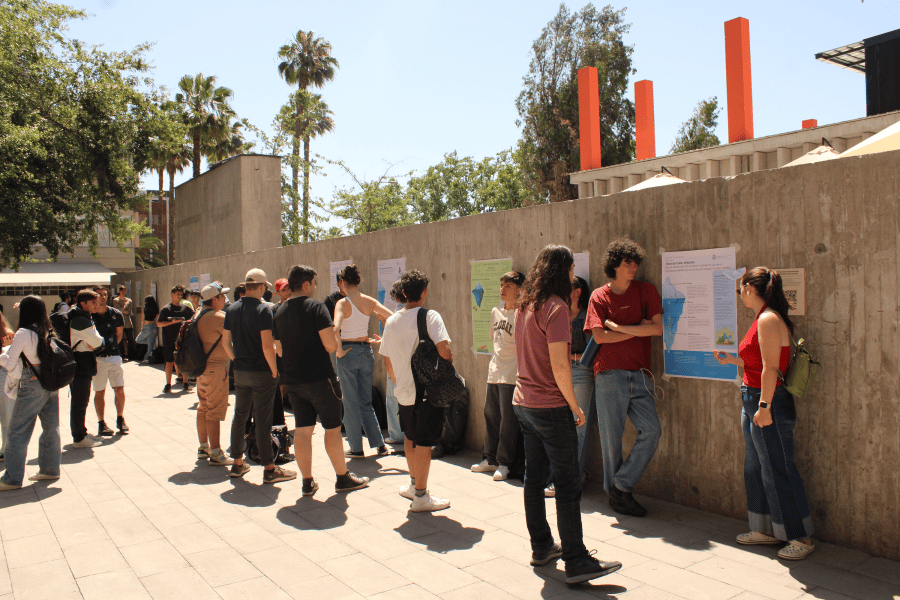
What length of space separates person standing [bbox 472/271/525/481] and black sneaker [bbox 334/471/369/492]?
1111 mm

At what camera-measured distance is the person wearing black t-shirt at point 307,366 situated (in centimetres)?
543

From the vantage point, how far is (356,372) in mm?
6957

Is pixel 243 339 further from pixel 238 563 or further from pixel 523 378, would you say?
pixel 523 378

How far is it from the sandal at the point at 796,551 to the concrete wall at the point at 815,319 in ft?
1.10

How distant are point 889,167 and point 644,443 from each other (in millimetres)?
2372

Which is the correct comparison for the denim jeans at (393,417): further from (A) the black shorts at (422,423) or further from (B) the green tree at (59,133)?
(B) the green tree at (59,133)

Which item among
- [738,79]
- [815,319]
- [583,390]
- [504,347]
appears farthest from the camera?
[738,79]

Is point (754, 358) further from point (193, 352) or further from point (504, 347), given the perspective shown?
point (193, 352)

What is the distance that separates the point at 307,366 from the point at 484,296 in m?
2.07

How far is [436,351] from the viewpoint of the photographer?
493 centimetres

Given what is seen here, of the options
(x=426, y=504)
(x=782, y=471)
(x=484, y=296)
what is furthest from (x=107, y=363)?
(x=782, y=471)

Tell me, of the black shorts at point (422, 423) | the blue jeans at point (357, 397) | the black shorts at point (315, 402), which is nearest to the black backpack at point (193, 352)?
the blue jeans at point (357, 397)

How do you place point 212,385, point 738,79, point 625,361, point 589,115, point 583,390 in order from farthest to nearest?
point 589,115
point 738,79
point 212,385
point 583,390
point 625,361

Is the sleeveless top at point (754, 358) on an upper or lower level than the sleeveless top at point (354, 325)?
lower
